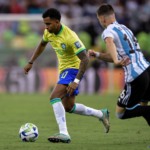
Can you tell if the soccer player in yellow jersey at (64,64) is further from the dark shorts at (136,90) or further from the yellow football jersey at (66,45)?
the dark shorts at (136,90)

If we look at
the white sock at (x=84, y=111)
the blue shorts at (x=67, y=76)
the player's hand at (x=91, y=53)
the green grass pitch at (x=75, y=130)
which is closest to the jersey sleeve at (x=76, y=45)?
the blue shorts at (x=67, y=76)

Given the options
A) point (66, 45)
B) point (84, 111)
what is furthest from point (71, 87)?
point (84, 111)

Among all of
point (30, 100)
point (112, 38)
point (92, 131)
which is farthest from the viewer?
point (30, 100)

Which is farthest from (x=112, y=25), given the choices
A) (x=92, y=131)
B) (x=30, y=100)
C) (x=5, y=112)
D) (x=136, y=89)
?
(x=30, y=100)

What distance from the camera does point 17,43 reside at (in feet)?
83.7

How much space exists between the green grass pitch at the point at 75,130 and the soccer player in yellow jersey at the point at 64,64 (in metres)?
0.44

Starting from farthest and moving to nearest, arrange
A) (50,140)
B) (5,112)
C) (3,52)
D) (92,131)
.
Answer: (3,52) < (5,112) < (92,131) < (50,140)

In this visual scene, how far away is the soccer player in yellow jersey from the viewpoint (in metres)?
10.6

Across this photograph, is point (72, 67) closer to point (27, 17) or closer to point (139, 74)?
point (139, 74)

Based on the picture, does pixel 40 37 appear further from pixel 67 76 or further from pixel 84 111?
pixel 67 76

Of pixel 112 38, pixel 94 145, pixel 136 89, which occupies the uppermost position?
pixel 112 38

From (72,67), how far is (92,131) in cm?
164

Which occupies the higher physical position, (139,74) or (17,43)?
(17,43)

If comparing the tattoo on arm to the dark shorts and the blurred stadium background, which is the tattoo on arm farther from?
the blurred stadium background
